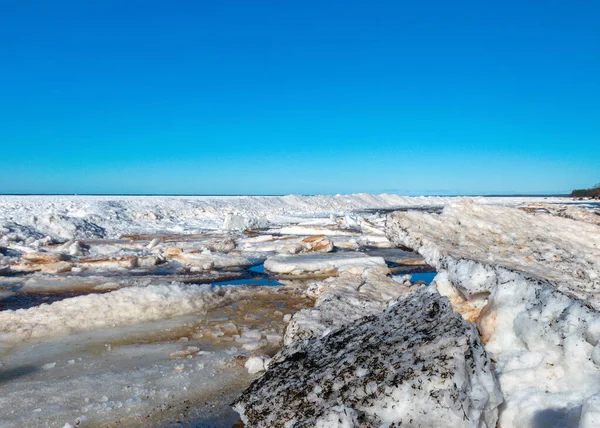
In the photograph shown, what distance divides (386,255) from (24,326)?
8.34m

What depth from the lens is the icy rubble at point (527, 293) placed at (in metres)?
2.24

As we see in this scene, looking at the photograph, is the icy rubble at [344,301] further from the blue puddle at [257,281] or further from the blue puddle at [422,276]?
the blue puddle at [257,281]

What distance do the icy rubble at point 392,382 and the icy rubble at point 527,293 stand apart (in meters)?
0.33

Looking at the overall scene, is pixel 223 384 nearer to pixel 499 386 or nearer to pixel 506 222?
pixel 499 386

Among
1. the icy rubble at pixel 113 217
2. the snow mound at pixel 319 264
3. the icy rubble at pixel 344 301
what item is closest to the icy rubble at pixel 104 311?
the icy rubble at pixel 344 301

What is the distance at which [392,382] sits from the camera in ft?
7.43

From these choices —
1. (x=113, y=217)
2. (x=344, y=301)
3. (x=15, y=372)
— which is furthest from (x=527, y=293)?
(x=113, y=217)

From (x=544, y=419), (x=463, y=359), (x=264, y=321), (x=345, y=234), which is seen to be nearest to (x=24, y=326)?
(x=264, y=321)

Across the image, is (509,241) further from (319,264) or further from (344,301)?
(319,264)

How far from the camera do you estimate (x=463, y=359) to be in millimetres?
2229

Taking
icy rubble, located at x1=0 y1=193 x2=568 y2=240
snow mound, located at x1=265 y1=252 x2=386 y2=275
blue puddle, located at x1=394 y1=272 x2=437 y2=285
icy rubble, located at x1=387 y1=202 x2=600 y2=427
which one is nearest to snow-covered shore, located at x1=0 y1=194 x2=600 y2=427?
icy rubble, located at x1=387 y1=202 x2=600 y2=427

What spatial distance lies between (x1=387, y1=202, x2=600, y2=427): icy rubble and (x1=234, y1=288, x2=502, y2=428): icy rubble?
1.08 feet

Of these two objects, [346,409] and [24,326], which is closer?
[346,409]

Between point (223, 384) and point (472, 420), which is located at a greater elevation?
point (472, 420)
